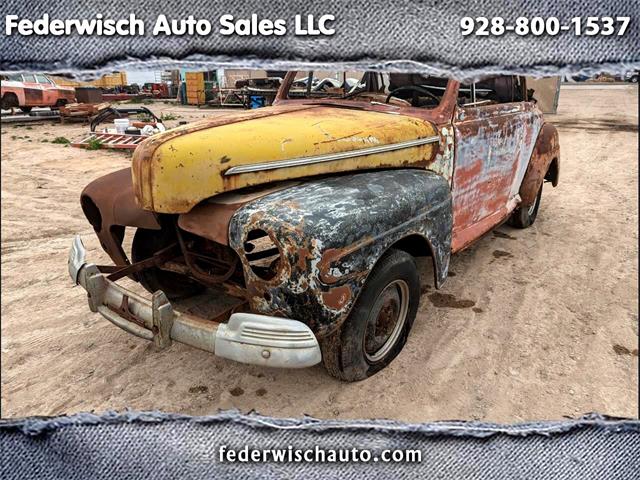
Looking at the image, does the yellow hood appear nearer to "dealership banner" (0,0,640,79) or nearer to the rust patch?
the rust patch

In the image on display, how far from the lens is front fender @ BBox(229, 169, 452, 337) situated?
1742 mm

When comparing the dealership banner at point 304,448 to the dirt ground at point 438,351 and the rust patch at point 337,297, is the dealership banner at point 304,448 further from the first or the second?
the dirt ground at point 438,351

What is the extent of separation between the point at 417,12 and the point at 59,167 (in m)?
7.38

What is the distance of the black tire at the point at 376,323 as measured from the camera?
2078 millimetres

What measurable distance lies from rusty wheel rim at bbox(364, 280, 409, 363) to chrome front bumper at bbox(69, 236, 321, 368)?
531 millimetres

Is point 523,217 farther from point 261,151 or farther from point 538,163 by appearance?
point 261,151

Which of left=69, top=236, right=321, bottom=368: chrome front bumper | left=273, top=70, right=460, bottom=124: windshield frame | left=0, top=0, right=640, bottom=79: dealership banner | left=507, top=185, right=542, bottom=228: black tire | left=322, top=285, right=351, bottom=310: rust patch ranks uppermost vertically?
left=0, top=0, right=640, bottom=79: dealership banner

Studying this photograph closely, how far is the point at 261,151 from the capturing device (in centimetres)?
213

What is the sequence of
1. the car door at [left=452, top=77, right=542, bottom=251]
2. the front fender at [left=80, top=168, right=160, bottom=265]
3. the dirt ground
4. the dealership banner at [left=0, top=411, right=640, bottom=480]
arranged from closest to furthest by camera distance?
the dealership banner at [left=0, top=411, right=640, bottom=480]
the dirt ground
the front fender at [left=80, top=168, right=160, bottom=265]
the car door at [left=452, top=77, right=542, bottom=251]

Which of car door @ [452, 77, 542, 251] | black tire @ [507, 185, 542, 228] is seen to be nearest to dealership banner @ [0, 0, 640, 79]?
car door @ [452, 77, 542, 251]

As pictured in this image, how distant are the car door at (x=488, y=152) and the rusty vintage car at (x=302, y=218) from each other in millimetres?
20

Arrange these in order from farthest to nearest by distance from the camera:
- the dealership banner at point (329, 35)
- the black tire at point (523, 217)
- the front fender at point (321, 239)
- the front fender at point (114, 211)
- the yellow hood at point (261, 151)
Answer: the black tire at point (523, 217) → the front fender at point (114, 211) → the yellow hood at point (261, 151) → the front fender at point (321, 239) → the dealership banner at point (329, 35)

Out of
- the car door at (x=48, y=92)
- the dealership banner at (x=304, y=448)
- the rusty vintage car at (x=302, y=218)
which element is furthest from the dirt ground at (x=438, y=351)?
the car door at (x=48, y=92)

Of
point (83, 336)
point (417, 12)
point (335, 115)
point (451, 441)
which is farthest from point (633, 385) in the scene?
point (83, 336)
